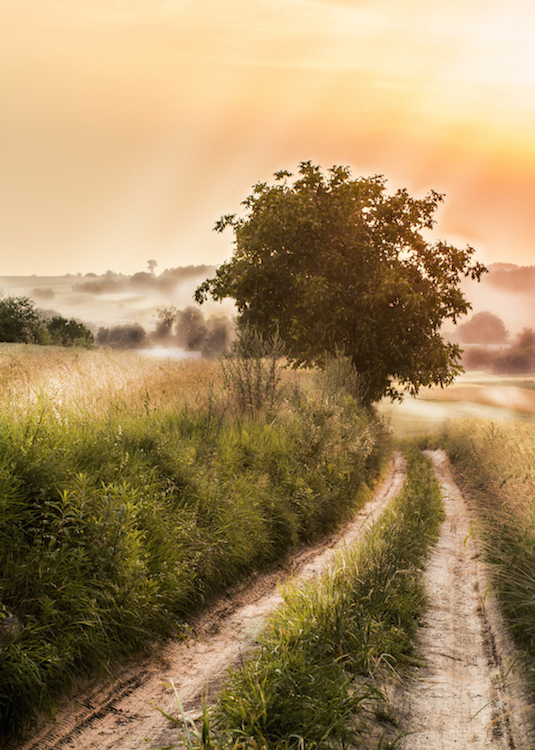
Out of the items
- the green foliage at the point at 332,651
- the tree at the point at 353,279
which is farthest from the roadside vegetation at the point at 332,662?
the tree at the point at 353,279

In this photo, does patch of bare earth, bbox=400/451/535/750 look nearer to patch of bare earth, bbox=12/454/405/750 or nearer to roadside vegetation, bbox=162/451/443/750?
roadside vegetation, bbox=162/451/443/750

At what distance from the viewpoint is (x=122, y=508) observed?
185 inches

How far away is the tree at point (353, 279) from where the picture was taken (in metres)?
20.2

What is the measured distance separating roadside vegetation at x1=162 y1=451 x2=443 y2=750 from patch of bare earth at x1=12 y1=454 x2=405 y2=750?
0.25 m

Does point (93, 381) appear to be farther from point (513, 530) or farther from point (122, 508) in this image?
point (513, 530)

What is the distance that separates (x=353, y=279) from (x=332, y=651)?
1797 centimetres

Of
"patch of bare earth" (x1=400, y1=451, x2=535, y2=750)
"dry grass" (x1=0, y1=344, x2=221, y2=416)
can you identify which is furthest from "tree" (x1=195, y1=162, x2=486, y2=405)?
"patch of bare earth" (x1=400, y1=451, x2=535, y2=750)

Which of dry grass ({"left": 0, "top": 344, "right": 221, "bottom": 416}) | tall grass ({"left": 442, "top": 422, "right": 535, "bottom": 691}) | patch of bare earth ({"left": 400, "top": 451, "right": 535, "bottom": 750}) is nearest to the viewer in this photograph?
patch of bare earth ({"left": 400, "top": 451, "right": 535, "bottom": 750})

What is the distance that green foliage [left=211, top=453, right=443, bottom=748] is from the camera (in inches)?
132

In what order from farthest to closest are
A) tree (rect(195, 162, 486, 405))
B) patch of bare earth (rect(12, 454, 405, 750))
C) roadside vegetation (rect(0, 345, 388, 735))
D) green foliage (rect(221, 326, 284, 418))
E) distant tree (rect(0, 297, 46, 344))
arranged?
distant tree (rect(0, 297, 46, 344)) → tree (rect(195, 162, 486, 405)) → green foliage (rect(221, 326, 284, 418)) → roadside vegetation (rect(0, 345, 388, 735)) → patch of bare earth (rect(12, 454, 405, 750))

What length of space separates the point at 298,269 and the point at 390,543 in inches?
664

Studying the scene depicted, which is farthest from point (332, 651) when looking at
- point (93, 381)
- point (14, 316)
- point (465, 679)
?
point (14, 316)

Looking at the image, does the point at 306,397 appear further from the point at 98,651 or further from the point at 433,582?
the point at 98,651

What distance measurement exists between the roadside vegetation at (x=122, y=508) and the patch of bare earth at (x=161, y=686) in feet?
0.54
